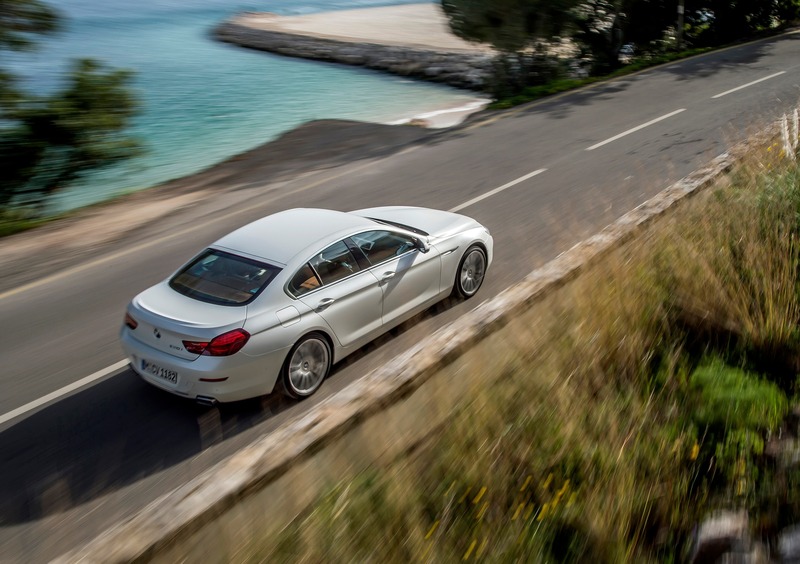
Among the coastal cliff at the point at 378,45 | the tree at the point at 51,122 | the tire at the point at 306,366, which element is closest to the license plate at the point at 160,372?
the tire at the point at 306,366

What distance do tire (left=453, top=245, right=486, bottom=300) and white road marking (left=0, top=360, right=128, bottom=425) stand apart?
148 inches

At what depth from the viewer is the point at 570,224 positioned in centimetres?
1112

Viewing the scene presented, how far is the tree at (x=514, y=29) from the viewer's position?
76.0ft

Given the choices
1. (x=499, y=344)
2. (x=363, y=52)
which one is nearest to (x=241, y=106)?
(x=363, y=52)

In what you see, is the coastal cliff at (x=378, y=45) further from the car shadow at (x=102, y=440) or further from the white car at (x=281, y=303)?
the car shadow at (x=102, y=440)

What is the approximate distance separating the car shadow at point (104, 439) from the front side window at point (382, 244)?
3.84 feet

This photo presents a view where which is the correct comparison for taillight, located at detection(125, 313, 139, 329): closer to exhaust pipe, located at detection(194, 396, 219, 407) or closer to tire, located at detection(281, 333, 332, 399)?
exhaust pipe, located at detection(194, 396, 219, 407)

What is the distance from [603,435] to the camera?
15.4 ft

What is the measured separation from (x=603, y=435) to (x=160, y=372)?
3.89 m

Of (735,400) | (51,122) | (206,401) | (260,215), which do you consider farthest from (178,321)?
(51,122)

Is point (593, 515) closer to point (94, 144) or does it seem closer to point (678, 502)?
point (678, 502)

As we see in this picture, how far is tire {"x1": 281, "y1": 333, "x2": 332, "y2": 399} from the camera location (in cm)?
673

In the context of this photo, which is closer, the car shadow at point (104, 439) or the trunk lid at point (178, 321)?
the car shadow at point (104, 439)

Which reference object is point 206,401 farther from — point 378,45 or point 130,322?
point 378,45
